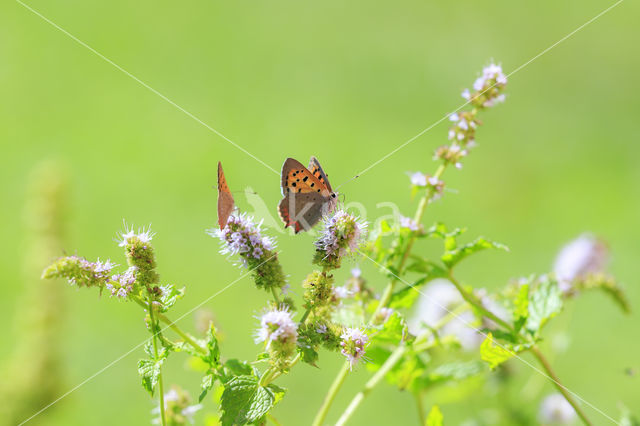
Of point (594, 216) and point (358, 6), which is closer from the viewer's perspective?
point (594, 216)

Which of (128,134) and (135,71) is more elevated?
(135,71)

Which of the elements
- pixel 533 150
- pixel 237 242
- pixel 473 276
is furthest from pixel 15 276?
pixel 533 150

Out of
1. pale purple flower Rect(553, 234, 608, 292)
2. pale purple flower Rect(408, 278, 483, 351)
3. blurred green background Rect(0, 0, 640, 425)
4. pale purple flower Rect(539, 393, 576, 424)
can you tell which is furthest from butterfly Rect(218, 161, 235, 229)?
blurred green background Rect(0, 0, 640, 425)

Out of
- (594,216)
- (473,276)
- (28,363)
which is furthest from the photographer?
(594,216)

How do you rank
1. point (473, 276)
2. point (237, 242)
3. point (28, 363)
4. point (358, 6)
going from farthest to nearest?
1. point (358, 6)
2. point (473, 276)
3. point (28, 363)
4. point (237, 242)

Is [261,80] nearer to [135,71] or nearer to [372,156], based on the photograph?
[135,71]

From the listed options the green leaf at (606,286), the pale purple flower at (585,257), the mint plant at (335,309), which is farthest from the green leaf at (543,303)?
the pale purple flower at (585,257)
